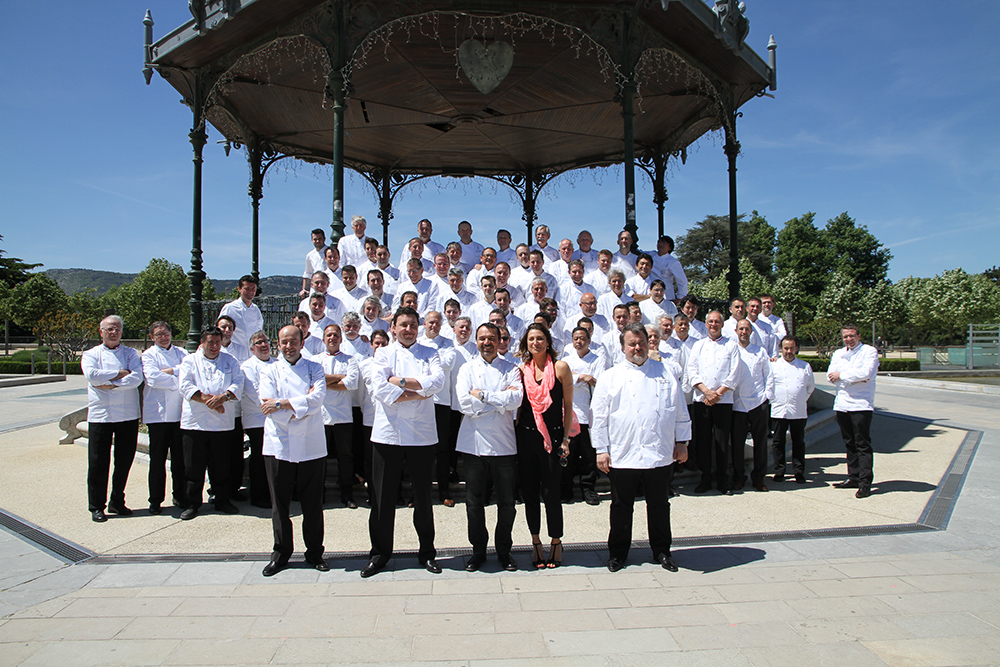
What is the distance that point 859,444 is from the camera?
698 centimetres

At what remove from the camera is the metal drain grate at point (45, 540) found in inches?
196

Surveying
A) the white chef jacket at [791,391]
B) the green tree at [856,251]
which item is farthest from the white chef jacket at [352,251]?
the green tree at [856,251]

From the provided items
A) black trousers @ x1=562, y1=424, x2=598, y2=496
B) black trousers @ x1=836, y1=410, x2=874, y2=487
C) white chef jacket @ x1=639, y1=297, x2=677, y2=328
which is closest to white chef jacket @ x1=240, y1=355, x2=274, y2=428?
black trousers @ x1=562, y1=424, x2=598, y2=496

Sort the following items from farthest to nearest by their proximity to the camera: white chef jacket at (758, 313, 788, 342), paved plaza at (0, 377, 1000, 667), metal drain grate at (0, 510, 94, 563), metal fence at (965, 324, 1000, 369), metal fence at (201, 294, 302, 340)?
metal fence at (965, 324, 1000, 369)
metal fence at (201, 294, 302, 340)
white chef jacket at (758, 313, 788, 342)
metal drain grate at (0, 510, 94, 563)
paved plaza at (0, 377, 1000, 667)

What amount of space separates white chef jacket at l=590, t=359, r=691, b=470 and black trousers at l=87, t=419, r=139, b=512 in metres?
4.93

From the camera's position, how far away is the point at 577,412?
21.8 feet

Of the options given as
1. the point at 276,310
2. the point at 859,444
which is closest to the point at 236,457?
the point at 276,310

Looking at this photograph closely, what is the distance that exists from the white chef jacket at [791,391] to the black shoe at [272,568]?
20.4 ft

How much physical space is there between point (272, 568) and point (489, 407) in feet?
6.80

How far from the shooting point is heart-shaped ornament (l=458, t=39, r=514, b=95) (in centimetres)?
1059

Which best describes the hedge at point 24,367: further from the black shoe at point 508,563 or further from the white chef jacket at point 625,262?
the black shoe at point 508,563

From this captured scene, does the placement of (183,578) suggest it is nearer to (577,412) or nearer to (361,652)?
(361,652)

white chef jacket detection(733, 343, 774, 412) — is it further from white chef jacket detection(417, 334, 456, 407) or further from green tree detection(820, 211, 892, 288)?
green tree detection(820, 211, 892, 288)

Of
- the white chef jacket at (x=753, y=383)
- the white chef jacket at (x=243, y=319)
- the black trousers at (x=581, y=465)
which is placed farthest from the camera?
the white chef jacket at (x=243, y=319)
